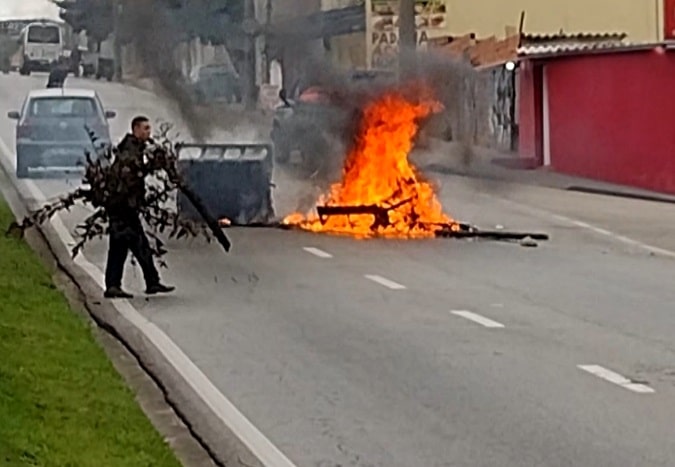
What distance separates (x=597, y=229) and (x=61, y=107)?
1151 centimetres

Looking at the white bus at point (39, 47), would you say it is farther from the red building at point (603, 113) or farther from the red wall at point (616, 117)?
the red wall at point (616, 117)

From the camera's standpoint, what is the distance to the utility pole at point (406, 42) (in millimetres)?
23938

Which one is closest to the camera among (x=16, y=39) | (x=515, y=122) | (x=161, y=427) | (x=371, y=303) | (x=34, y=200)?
(x=161, y=427)

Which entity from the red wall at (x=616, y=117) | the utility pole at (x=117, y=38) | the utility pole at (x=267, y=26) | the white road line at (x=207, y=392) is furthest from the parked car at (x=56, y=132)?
the white road line at (x=207, y=392)

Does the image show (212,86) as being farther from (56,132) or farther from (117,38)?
(117,38)

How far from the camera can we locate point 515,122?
4119cm

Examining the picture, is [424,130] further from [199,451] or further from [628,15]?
[628,15]

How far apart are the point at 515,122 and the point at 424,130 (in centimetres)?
1808

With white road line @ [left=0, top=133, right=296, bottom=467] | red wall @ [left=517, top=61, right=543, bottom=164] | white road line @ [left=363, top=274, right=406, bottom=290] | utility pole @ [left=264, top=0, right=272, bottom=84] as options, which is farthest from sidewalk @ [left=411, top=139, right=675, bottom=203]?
white road line @ [left=0, top=133, right=296, bottom=467]

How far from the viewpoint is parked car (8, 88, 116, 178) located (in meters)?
31.1

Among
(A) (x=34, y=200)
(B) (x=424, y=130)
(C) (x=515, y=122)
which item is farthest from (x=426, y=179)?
(C) (x=515, y=122)

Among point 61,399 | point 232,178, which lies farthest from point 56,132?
point 61,399

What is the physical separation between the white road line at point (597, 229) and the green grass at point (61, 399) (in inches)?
371

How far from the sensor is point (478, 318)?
46.8 feet
